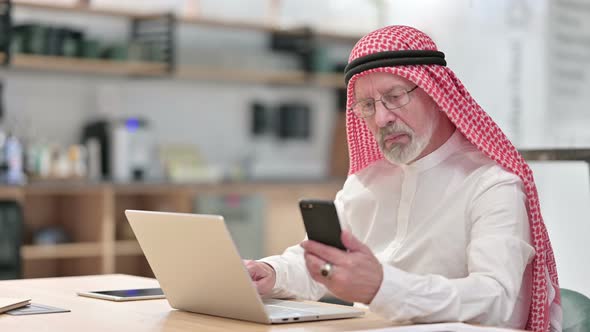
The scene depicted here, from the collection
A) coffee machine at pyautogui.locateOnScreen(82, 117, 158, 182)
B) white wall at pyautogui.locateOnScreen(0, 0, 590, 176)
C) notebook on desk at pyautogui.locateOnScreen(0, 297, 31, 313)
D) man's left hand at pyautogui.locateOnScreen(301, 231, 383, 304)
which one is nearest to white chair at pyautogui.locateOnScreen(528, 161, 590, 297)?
white wall at pyautogui.locateOnScreen(0, 0, 590, 176)

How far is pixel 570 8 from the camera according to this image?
345 cm

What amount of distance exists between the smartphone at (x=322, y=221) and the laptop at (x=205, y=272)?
0.14m

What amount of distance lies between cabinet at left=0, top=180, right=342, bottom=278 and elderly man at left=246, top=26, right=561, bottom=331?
369 centimetres

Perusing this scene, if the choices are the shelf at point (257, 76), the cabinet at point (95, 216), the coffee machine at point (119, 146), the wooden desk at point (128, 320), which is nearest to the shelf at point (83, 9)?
the shelf at point (257, 76)

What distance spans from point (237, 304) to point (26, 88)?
480cm

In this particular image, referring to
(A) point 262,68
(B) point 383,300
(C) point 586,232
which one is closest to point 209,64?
(A) point 262,68

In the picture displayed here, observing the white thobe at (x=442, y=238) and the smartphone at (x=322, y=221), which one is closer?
the smartphone at (x=322, y=221)

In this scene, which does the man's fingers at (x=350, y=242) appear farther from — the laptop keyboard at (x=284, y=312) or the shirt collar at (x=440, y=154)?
the shirt collar at (x=440, y=154)

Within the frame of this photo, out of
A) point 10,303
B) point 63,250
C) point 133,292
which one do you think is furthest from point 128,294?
Result: point 63,250

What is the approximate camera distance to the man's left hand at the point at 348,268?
5.28 feet

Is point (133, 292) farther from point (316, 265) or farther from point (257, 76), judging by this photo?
point (257, 76)

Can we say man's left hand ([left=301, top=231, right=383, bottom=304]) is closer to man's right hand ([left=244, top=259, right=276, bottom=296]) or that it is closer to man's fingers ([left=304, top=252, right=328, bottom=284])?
man's fingers ([left=304, top=252, right=328, bottom=284])

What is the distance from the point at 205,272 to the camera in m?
1.78

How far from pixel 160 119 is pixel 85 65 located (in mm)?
770
